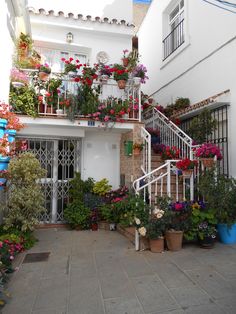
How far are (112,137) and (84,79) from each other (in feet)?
7.02

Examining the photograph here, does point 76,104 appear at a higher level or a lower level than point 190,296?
higher

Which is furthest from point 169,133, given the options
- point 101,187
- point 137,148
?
point 101,187

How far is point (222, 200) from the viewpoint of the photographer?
5246 millimetres

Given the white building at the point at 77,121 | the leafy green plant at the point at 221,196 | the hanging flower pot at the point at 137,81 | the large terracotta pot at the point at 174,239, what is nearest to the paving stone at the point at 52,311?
the large terracotta pot at the point at 174,239

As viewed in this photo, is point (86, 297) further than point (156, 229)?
No

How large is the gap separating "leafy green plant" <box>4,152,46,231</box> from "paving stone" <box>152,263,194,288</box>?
2944 mm

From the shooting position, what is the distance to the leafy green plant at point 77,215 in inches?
273

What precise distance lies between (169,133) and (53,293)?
19.1ft

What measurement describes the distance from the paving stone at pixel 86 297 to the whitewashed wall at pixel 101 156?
4.48m

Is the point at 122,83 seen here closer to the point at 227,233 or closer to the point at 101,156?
the point at 101,156

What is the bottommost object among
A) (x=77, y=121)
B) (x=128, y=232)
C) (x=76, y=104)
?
(x=128, y=232)

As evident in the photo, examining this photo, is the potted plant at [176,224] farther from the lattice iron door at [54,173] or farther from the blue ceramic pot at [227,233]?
the lattice iron door at [54,173]

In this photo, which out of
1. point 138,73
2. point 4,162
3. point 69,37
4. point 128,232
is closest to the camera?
point 4,162

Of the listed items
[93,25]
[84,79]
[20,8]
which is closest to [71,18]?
[93,25]
